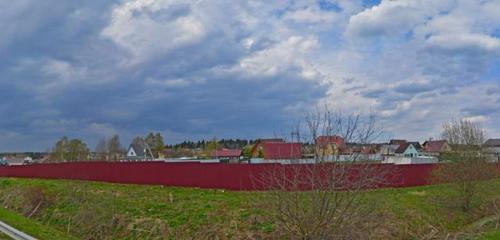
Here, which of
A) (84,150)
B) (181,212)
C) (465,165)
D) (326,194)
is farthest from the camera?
(84,150)

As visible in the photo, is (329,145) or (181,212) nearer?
(329,145)

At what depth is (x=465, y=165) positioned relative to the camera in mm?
30703

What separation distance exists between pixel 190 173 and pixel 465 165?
15.2 meters

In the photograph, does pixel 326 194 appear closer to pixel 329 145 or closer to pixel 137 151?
pixel 329 145

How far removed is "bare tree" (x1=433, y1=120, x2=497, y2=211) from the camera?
100ft

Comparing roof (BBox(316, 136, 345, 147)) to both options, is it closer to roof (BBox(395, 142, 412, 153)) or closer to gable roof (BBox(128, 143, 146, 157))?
roof (BBox(395, 142, 412, 153))

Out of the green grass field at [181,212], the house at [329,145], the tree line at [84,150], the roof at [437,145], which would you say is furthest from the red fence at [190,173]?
the tree line at [84,150]

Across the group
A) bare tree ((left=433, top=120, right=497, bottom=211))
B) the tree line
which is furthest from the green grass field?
the tree line

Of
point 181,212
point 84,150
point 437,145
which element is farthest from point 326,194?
point 84,150

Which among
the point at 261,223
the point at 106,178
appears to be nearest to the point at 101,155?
the point at 106,178

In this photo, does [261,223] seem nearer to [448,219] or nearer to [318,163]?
[318,163]

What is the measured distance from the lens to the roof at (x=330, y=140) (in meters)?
15.0

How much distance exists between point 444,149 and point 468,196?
4.33 metres

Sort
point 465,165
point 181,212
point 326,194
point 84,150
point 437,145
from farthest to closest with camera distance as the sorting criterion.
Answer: point 84,150
point 437,145
point 465,165
point 181,212
point 326,194
